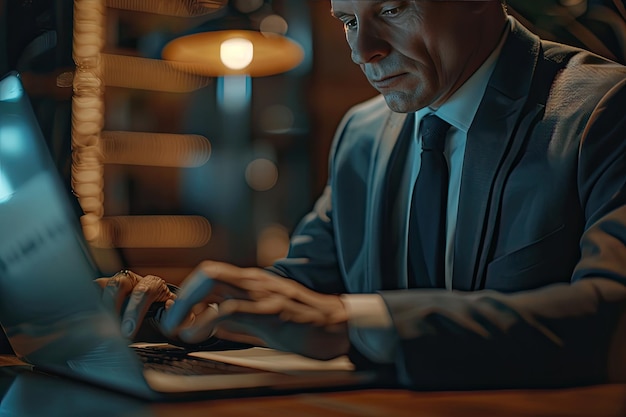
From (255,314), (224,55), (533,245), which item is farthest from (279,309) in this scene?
(224,55)

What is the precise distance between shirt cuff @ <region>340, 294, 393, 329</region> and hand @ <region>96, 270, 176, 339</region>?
121mm

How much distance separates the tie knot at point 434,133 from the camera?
0.70 m

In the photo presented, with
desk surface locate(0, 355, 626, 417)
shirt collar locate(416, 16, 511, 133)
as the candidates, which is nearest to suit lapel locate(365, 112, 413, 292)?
shirt collar locate(416, 16, 511, 133)

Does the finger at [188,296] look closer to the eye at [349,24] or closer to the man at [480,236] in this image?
the man at [480,236]

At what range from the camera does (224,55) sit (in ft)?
2.54

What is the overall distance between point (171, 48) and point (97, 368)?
299 millimetres

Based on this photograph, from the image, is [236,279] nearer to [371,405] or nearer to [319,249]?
[371,405]

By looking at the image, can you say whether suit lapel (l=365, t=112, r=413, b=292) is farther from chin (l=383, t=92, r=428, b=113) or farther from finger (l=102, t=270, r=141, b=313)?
finger (l=102, t=270, r=141, b=313)

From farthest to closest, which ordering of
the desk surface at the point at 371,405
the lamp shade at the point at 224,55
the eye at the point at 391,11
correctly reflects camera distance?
the lamp shade at the point at 224,55, the eye at the point at 391,11, the desk surface at the point at 371,405

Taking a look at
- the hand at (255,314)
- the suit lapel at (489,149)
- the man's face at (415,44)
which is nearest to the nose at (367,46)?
the man's face at (415,44)

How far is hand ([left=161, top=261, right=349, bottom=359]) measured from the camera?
475 millimetres

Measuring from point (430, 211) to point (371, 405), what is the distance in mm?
251

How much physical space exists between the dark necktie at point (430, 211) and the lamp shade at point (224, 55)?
16cm

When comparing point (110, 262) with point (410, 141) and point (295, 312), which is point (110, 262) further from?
point (410, 141)
